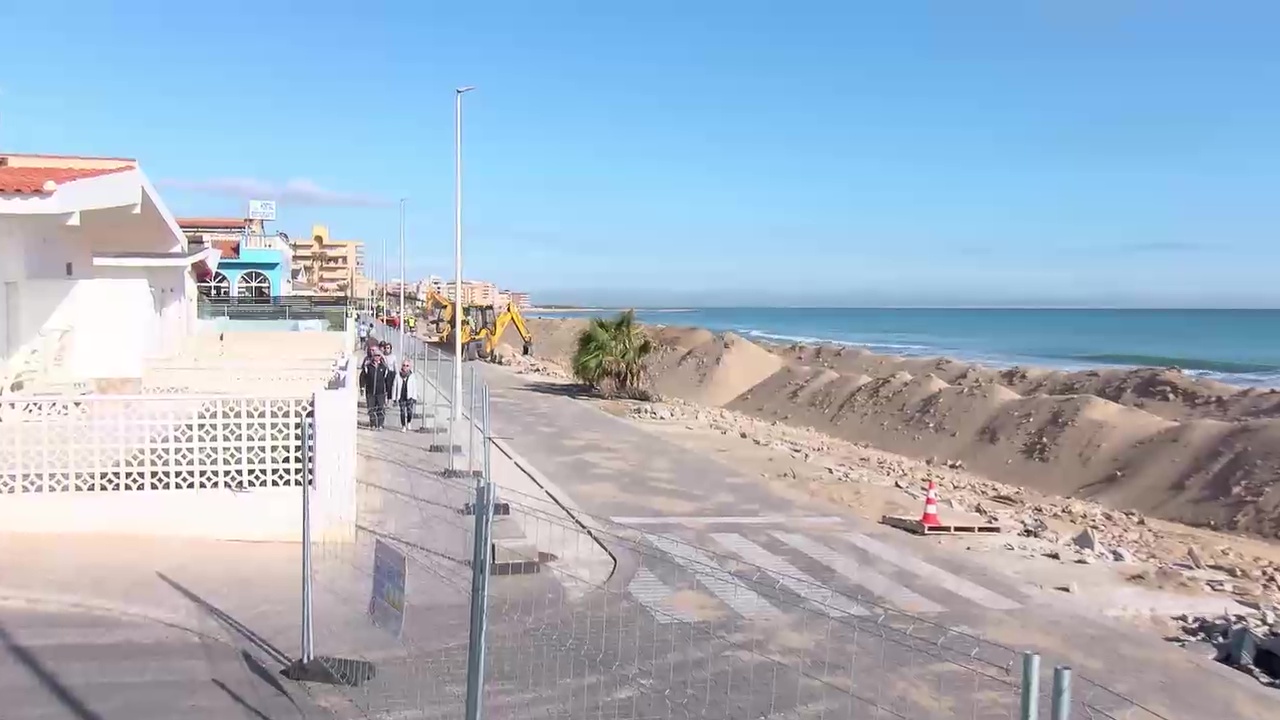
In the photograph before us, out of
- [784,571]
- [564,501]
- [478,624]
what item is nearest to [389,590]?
[478,624]

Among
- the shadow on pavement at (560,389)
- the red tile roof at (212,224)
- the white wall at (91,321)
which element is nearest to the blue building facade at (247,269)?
the red tile roof at (212,224)

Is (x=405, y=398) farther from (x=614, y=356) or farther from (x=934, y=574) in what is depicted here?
(x=934, y=574)

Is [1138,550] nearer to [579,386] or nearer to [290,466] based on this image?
[290,466]

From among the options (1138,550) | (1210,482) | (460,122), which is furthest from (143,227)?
(1210,482)

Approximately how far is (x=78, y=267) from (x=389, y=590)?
1368 centimetres

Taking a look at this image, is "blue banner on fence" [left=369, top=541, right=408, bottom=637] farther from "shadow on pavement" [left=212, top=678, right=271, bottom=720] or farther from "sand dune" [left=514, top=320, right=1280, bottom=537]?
"sand dune" [left=514, top=320, right=1280, bottom=537]

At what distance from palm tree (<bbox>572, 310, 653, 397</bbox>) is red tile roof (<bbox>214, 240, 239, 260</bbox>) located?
20862 millimetres

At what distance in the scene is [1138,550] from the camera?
1321 cm

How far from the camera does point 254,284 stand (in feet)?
146

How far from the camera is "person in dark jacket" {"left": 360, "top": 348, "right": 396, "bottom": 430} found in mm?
19094

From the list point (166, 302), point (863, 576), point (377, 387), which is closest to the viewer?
point (863, 576)

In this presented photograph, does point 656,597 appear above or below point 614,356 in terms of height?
below

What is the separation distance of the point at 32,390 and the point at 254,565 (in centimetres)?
522

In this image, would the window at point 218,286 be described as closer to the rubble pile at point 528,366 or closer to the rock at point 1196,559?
the rubble pile at point 528,366
